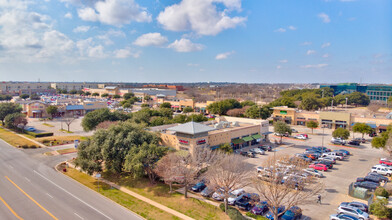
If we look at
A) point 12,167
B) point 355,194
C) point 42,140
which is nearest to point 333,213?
point 355,194

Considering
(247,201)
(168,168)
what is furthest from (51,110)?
(247,201)

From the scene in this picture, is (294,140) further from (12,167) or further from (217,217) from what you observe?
(12,167)

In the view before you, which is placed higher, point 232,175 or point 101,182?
point 232,175

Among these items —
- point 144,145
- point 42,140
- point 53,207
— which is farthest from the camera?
point 42,140

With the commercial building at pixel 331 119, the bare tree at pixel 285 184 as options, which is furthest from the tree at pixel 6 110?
the commercial building at pixel 331 119

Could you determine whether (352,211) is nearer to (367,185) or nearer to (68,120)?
(367,185)

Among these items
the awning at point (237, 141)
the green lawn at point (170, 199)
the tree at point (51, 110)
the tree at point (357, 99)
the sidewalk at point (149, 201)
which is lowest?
the sidewalk at point (149, 201)

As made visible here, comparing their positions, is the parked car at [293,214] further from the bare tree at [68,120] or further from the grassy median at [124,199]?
the bare tree at [68,120]

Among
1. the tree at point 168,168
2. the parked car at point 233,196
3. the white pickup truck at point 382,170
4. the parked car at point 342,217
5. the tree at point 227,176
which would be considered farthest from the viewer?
the white pickup truck at point 382,170
